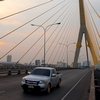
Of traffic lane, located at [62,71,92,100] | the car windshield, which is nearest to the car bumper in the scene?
traffic lane, located at [62,71,92,100]

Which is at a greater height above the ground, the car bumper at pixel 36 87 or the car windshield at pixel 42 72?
the car windshield at pixel 42 72

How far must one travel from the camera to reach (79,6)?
41094mm

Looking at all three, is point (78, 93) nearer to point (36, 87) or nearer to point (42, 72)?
point (42, 72)

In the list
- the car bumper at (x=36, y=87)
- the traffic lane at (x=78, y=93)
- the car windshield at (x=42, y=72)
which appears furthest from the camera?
the car windshield at (x=42, y=72)

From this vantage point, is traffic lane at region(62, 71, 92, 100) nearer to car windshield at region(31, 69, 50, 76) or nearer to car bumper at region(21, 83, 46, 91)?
car bumper at region(21, 83, 46, 91)

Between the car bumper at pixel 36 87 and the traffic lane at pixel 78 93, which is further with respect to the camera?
the car bumper at pixel 36 87

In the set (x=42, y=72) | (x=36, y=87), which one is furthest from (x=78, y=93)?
(x=36, y=87)

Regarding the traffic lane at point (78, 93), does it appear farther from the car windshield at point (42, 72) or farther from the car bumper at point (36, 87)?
the car windshield at point (42, 72)

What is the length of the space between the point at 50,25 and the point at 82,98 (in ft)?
107

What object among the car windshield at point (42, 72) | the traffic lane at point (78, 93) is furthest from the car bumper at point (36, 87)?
the car windshield at point (42, 72)

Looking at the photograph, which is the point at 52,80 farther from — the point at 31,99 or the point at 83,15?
the point at 83,15

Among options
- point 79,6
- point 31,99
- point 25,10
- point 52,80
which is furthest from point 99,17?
point 31,99

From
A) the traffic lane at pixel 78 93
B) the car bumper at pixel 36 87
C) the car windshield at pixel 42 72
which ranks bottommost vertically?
the traffic lane at pixel 78 93

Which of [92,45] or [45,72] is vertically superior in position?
[92,45]
